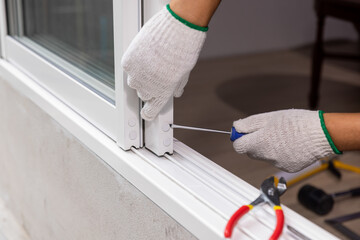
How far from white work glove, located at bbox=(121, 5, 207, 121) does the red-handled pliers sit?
230mm

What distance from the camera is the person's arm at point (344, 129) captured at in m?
0.81

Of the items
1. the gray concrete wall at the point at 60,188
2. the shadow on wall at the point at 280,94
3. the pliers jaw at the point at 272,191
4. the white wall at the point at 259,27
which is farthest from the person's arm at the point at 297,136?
the white wall at the point at 259,27

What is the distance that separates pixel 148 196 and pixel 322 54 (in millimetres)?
2001

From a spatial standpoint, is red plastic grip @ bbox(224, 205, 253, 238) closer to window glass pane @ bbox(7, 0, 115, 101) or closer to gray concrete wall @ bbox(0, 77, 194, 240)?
gray concrete wall @ bbox(0, 77, 194, 240)

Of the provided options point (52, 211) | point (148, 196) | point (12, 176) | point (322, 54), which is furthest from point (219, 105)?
point (148, 196)

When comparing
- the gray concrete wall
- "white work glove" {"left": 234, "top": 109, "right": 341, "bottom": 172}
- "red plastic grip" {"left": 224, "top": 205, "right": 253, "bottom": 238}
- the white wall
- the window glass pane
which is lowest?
the white wall

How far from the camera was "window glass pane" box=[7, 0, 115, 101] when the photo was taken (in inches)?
39.9

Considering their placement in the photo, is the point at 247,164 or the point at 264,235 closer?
the point at 264,235

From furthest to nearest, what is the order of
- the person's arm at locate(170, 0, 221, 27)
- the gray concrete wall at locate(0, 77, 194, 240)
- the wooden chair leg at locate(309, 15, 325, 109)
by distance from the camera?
the wooden chair leg at locate(309, 15, 325, 109) → the gray concrete wall at locate(0, 77, 194, 240) → the person's arm at locate(170, 0, 221, 27)

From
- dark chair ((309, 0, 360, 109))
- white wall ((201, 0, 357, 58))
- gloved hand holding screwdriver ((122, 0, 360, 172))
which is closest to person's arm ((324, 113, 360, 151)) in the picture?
gloved hand holding screwdriver ((122, 0, 360, 172))

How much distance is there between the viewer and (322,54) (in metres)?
2.61

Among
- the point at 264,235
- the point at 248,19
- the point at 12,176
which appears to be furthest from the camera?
the point at 248,19

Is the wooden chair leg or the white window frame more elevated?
the white window frame

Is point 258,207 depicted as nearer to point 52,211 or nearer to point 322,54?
point 52,211
